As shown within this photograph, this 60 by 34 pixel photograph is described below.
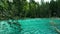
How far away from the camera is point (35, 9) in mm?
17156

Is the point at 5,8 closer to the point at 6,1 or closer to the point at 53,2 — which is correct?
the point at 6,1

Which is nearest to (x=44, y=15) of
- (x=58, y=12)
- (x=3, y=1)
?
(x=58, y=12)

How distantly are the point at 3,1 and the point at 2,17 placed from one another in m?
0.14

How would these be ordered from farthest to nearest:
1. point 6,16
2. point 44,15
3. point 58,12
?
point 44,15, point 58,12, point 6,16

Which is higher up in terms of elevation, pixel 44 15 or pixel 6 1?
pixel 6 1

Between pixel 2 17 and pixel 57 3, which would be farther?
pixel 57 3

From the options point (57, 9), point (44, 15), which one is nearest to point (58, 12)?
point (57, 9)

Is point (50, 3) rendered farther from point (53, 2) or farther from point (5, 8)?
point (5, 8)

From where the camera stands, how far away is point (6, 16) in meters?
1.30

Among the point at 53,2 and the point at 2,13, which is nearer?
the point at 2,13

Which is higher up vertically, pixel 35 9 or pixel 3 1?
pixel 3 1

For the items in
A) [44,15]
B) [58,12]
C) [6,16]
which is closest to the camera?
[6,16]

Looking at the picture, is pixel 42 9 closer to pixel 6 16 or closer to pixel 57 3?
pixel 57 3

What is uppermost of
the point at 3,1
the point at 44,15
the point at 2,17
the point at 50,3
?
the point at 3,1
